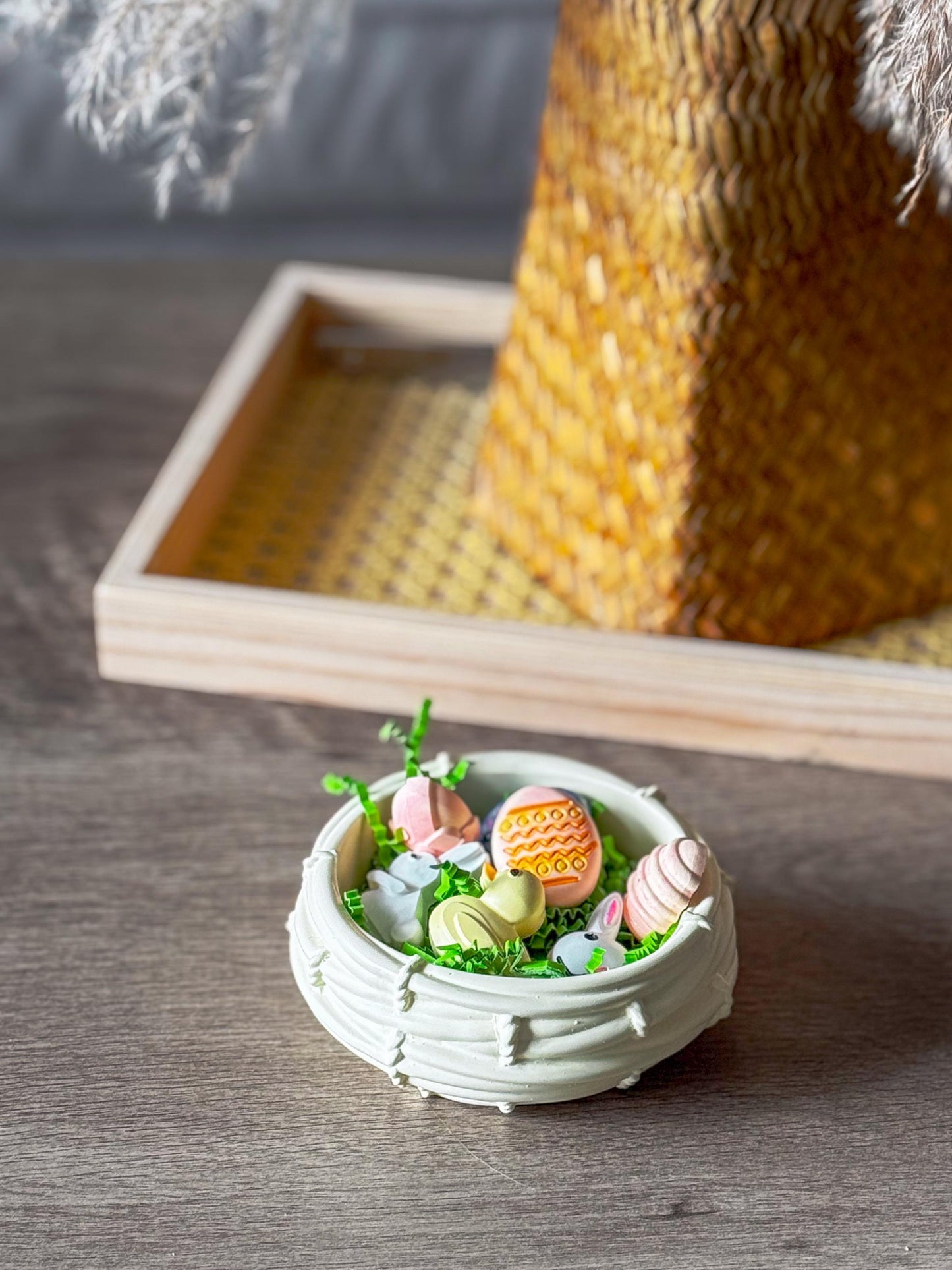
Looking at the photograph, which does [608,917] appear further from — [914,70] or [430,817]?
[914,70]

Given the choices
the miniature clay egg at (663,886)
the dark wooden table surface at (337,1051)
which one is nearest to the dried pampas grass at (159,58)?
the dark wooden table surface at (337,1051)

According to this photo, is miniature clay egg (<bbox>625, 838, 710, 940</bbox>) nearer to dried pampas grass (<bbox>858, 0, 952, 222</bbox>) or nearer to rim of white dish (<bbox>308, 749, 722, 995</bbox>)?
rim of white dish (<bbox>308, 749, 722, 995</bbox>)

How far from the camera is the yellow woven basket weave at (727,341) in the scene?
1.73ft

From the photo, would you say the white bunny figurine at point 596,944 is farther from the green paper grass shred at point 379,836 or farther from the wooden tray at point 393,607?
the wooden tray at point 393,607

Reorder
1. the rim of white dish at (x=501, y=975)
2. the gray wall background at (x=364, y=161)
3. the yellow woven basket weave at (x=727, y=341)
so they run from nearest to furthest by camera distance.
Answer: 1. the rim of white dish at (x=501, y=975)
2. the yellow woven basket weave at (x=727, y=341)
3. the gray wall background at (x=364, y=161)

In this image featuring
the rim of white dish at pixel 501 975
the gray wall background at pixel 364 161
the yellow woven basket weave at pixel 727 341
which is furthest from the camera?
the gray wall background at pixel 364 161

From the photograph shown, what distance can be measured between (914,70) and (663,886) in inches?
10.8

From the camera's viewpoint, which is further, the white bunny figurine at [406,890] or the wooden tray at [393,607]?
the wooden tray at [393,607]

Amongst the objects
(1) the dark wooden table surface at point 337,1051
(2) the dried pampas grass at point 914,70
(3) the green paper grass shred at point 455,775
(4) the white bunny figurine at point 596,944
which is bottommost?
(1) the dark wooden table surface at point 337,1051

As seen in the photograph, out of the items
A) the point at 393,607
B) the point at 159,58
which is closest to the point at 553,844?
the point at 393,607

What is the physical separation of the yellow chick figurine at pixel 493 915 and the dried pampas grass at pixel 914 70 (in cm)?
26

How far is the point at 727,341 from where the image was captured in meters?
0.56

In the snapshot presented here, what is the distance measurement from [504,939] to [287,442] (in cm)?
45

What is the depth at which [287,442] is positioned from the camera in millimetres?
788
